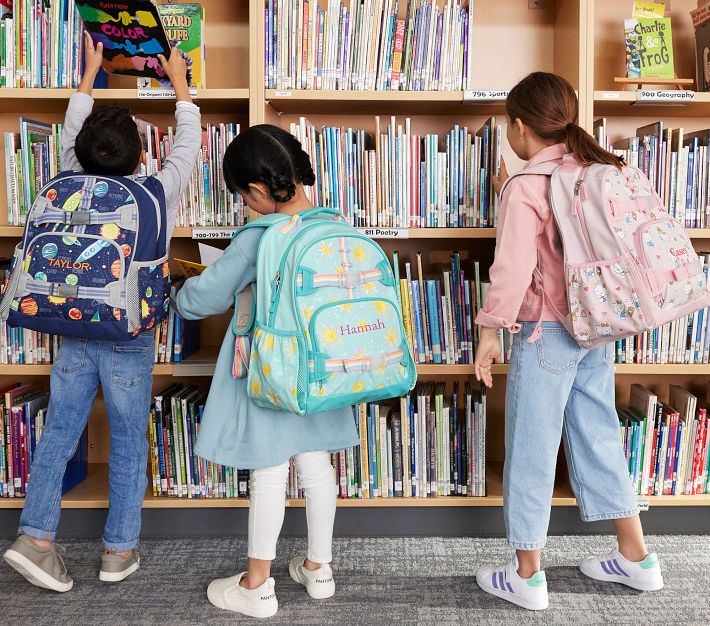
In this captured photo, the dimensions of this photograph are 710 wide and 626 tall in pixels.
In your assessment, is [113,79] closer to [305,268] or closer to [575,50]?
[305,268]

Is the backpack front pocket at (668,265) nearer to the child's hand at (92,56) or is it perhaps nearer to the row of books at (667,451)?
the row of books at (667,451)

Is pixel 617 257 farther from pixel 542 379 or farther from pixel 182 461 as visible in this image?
pixel 182 461

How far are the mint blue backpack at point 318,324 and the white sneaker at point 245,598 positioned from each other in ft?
1.78

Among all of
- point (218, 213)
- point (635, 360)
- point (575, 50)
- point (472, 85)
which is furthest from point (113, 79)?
point (635, 360)

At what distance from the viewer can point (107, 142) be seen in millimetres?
1968

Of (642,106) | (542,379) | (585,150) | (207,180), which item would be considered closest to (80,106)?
(207,180)

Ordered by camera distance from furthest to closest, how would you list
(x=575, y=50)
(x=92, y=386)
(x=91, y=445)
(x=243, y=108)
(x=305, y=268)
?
(x=91, y=445), (x=243, y=108), (x=575, y=50), (x=92, y=386), (x=305, y=268)

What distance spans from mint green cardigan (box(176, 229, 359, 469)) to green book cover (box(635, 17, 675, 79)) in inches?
59.8

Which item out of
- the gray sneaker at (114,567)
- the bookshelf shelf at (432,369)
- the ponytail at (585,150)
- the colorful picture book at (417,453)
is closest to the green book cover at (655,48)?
the ponytail at (585,150)

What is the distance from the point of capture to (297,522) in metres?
A: 2.47

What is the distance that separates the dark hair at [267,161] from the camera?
1.83 m

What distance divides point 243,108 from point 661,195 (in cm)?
149

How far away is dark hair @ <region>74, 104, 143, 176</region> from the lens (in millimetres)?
1967

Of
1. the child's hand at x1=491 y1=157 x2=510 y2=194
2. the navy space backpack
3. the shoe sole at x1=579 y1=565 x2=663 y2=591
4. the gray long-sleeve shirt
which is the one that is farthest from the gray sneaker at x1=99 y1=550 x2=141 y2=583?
the child's hand at x1=491 y1=157 x2=510 y2=194
